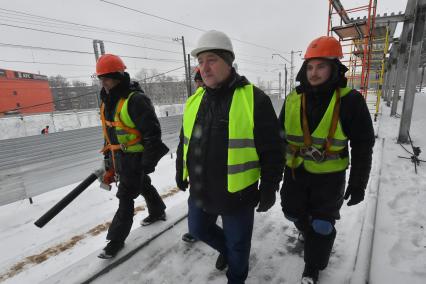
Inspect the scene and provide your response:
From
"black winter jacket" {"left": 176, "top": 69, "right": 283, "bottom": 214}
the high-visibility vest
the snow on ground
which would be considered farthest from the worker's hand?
the snow on ground

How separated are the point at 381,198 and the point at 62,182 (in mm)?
6310

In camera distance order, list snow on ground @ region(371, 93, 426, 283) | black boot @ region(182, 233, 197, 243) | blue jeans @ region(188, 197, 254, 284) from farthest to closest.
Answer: black boot @ region(182, 233, 197, 243) → snow on ground @ region(371, 93, 426, 283) → blue jeans @ region(188, 197, 254, 284)

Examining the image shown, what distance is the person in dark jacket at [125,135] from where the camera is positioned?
2.34 m

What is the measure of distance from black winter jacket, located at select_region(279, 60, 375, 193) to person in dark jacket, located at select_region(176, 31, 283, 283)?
0.47 metres

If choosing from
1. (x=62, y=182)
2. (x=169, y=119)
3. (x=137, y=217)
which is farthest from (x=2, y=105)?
(x=137, y=217)

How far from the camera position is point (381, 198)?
3.41m

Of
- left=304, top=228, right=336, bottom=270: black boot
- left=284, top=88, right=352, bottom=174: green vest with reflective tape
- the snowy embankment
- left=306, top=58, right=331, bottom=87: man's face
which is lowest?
the snowy embankment

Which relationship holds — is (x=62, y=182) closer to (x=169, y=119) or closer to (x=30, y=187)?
(x=30, y=187)

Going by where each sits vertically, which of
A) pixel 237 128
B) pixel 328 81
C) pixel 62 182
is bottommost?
pixel 62 182

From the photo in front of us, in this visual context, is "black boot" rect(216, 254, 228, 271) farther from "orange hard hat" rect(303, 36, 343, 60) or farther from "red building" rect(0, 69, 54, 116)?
"red building" rect(0, 69, 54, 116)

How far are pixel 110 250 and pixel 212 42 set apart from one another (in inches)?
84.6

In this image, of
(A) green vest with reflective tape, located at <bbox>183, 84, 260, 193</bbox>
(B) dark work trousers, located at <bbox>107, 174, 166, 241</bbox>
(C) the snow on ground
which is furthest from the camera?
(B) dark work trousers, located at <bbox>107, 174, 166, 241</bbox>

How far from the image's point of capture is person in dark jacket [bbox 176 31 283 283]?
61.2 inches

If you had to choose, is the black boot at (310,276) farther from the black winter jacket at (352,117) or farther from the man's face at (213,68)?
the man's face at (213,68)
